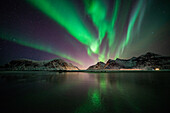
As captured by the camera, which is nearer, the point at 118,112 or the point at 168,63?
the point at 118,112

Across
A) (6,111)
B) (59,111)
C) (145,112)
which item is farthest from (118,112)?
(6,111)

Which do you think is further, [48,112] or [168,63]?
[168,63]

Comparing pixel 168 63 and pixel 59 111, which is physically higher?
pixel 168 63

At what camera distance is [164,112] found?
5.56m

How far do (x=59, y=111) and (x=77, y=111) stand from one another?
1.24 meters

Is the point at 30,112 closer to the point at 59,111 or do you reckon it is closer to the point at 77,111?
the point at 59,111

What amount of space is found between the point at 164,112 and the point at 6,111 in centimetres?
1098

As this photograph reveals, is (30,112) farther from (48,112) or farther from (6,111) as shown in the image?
(6,111)

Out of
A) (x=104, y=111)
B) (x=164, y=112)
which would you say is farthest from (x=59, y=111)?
(x=164, y=112)

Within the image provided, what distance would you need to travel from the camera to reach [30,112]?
5.57 m

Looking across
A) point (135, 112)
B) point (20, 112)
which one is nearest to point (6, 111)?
point (20, 112)

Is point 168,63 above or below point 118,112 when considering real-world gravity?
above

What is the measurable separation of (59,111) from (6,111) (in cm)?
377

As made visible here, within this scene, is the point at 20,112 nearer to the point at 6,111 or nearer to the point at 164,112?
the point at 6,111
